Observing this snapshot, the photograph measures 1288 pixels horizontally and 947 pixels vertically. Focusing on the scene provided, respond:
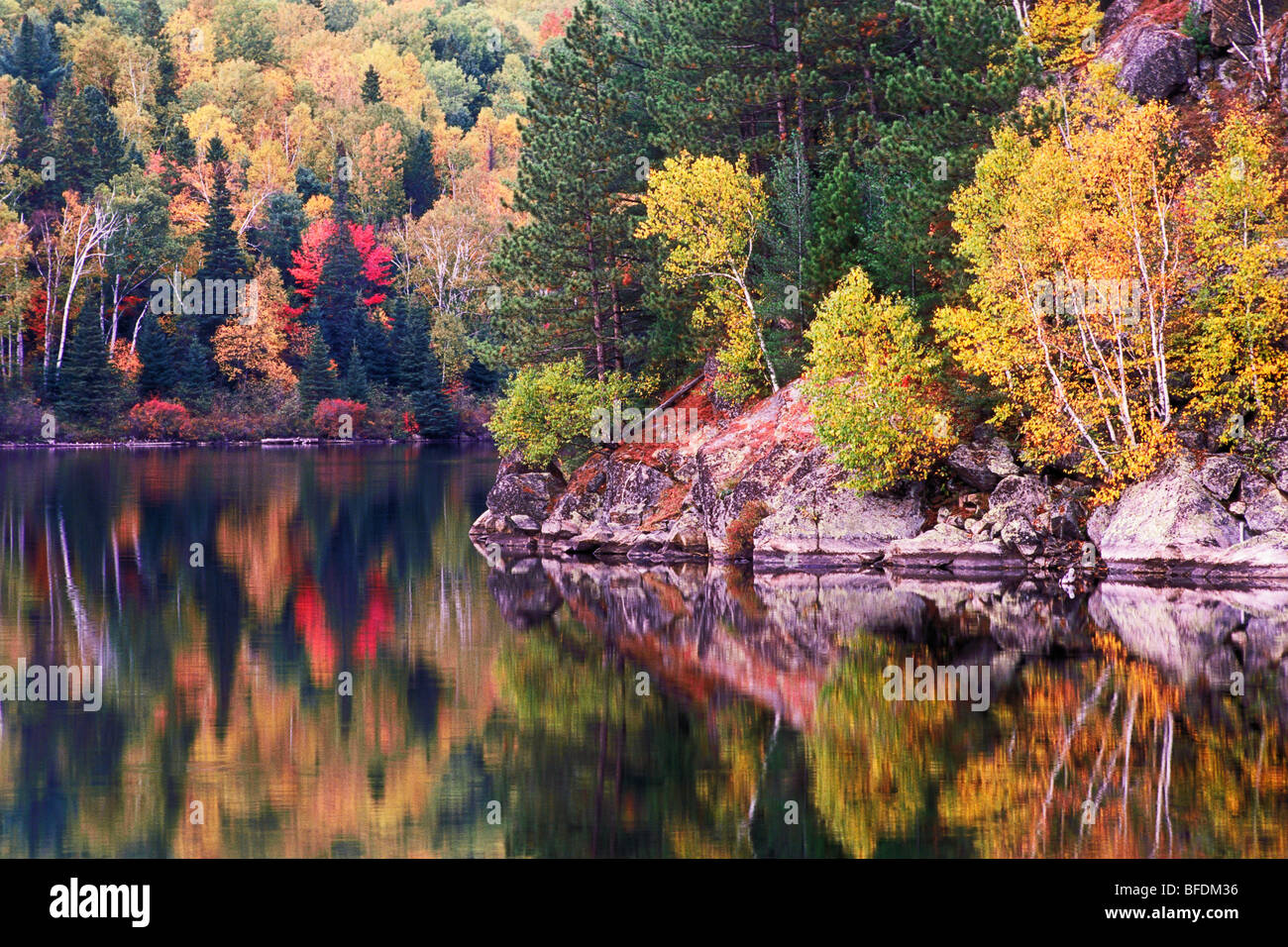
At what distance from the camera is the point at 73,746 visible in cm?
2231

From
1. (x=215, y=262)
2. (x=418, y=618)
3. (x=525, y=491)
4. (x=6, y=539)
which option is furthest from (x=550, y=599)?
(x=215, y=262)

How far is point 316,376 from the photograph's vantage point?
368 ft

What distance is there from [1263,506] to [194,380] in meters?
88.0

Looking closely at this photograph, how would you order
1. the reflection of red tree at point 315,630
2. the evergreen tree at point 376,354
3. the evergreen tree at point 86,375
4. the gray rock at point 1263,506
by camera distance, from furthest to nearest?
the evergreen tree at point 376,354, the evergreen tree at point 86,375, the gray rock at point 1263,506, the reflection of red tree at point 315,630

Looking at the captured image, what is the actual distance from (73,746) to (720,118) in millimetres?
36634

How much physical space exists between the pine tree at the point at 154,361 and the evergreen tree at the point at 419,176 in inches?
1424

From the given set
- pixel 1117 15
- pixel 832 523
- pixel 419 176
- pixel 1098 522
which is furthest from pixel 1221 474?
pixel 419 176

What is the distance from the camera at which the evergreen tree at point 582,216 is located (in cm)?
5450

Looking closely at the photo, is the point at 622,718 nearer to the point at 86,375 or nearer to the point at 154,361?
the point at 86,375

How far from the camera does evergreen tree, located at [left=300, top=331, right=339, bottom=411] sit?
11119 cm

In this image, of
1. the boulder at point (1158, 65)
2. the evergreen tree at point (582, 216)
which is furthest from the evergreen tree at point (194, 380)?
the boulder at point (1158, 65)

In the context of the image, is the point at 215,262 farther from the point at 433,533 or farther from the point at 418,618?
the point at 418,618

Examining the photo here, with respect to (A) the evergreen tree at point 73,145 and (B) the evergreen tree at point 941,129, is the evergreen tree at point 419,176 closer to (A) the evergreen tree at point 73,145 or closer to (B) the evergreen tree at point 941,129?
(A) the evergreen tree at point 73,145
